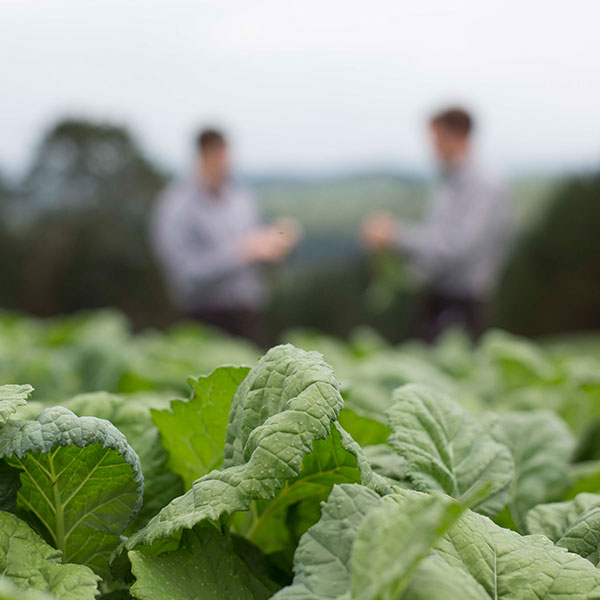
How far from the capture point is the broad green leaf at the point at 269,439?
891mm

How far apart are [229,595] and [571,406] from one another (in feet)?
4.85

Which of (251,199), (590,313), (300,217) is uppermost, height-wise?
(251,199)

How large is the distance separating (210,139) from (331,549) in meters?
4.99

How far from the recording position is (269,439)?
0.91 m

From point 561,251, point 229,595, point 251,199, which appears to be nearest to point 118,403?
point 229,595

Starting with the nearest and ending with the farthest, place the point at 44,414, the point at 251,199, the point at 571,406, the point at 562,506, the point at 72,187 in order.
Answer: the point at 44,414, the point at 562,506, the point at 571,406, the point at 251,199, the point at 72,187

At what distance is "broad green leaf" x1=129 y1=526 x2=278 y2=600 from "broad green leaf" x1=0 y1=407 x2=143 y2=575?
113mm

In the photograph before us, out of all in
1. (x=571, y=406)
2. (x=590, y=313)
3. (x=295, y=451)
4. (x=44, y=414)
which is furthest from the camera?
(x=590, y=313)

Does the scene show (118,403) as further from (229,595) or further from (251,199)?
(251,199)

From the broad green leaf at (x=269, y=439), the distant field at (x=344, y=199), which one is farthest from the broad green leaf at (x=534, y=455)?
the distant field at (x=344, y=199)

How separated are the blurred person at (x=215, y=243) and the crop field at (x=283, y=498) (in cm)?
405

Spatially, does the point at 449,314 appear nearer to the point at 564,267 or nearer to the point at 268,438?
the point at 268,438

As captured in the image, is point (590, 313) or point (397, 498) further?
point (590, 313)

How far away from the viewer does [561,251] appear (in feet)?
49.5
